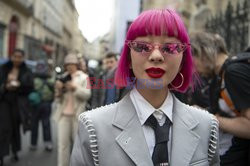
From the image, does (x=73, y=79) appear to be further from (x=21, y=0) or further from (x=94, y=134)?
(x=21, y=0)

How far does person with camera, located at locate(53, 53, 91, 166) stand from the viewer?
4856 millimetres

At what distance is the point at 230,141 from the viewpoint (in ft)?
7.31

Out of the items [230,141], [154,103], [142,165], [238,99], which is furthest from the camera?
[230,141]

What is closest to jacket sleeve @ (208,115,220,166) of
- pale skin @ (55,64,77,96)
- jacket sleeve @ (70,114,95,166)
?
jacket sleeve @ (70,114,95,166)

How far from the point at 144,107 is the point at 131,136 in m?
0.14

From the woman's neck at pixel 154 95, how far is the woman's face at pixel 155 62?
4cm

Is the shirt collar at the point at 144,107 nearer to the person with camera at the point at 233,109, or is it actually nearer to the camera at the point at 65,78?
the person with camera at the point at 233,109

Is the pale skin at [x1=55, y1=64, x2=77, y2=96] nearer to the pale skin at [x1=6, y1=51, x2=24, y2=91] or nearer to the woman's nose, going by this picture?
the pale skin at [x1=6, y1=51, x2=24, y2=91]

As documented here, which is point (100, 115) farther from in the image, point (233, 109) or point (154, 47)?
point (233, 109)

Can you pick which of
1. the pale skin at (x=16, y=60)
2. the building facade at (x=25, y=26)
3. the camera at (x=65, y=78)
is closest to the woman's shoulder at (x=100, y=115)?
the camera at (x=65, y=78)

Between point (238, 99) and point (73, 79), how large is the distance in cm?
339

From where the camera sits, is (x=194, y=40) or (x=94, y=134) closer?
(x=94, y=134)

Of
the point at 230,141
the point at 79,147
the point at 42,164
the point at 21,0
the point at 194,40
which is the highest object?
the point at 21,0

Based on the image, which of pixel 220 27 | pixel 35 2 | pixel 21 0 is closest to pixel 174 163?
pixel 220 27
